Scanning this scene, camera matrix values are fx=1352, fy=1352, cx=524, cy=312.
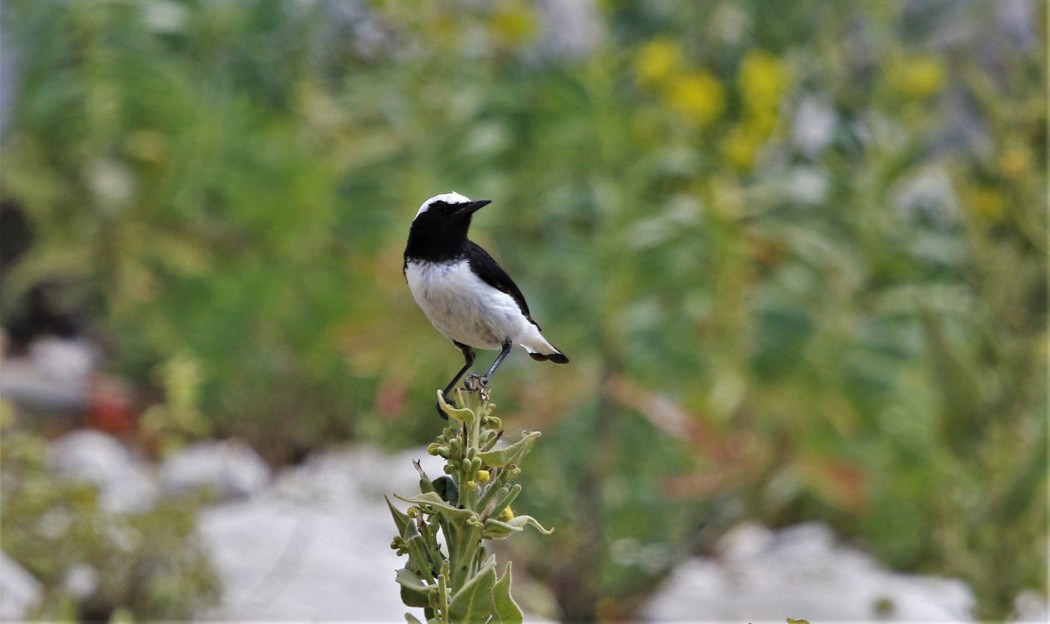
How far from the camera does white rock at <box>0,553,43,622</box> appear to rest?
3.85 metres

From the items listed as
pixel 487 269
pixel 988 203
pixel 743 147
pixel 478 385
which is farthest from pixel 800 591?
pixel 478 385

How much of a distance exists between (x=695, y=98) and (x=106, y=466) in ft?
9.16

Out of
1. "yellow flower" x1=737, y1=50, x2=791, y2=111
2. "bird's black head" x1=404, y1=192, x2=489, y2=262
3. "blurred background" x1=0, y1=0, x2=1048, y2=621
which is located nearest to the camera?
"bird's black head" x1=404, y1=192, x2=489, y2=262

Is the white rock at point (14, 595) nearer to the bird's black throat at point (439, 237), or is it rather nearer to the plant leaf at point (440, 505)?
the bird's black throat at point (439, 237)

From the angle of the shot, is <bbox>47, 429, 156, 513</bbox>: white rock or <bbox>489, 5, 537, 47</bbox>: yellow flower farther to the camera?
<bbox>489, 5, 537, 47</bbox>: yellow flower

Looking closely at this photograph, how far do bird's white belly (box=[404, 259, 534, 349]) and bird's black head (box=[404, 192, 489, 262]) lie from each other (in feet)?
0.05

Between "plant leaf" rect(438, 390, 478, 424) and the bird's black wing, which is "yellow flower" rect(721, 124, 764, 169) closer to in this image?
the bird's black wing

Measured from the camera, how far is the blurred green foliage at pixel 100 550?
404cm

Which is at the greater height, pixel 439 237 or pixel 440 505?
pixel 439 237

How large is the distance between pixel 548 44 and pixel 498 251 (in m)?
2.17

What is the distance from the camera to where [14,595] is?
12.8 ft

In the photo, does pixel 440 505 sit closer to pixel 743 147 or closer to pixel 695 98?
pixel 743 147

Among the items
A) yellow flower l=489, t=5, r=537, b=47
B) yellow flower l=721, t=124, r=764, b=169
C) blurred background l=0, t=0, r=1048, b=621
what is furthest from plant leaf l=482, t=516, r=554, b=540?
yellow flower l=489, t=5, r=537, b=47

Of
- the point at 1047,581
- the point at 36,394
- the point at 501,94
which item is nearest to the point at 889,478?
the point at 1047,581
